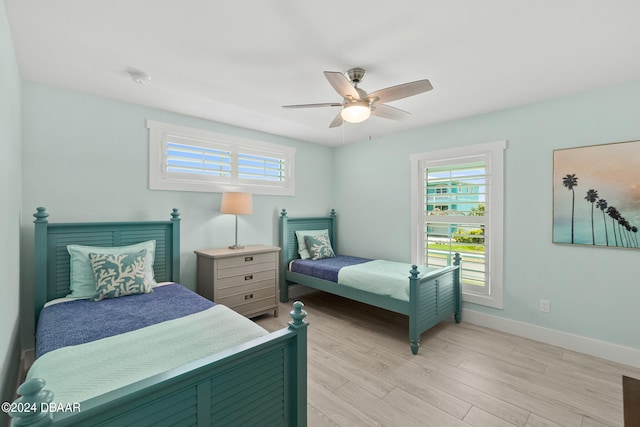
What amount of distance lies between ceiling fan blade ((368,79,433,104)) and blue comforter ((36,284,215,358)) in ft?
6.47

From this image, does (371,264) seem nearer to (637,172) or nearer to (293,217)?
(293,217)

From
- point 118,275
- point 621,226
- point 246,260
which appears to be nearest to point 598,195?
point 621,226

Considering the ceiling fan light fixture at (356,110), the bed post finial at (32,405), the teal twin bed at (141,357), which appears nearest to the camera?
the bed post finial at (32,405)

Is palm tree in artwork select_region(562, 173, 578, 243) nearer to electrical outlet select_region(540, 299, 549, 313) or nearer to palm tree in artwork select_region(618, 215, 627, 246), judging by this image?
palm tree in artwork select_region(618, 215, 627, 246)

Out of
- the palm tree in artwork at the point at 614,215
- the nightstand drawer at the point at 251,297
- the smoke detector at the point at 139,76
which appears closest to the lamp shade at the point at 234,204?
the nightstand drawer at the point at 251,297

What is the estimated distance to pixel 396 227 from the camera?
158 inches

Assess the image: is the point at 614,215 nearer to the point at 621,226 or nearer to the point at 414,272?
the point at 621,226

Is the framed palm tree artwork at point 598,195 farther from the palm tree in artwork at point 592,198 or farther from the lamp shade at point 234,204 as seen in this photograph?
the lamp shade at point 234,204

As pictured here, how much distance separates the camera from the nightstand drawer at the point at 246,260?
10.1 ft

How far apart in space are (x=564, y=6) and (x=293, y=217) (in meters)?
3.47

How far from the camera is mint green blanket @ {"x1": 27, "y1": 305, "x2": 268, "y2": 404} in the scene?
1.15 metres

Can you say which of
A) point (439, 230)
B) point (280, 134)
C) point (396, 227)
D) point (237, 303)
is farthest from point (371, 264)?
point (280, 134)

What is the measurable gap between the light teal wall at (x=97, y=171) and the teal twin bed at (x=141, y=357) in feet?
0.77

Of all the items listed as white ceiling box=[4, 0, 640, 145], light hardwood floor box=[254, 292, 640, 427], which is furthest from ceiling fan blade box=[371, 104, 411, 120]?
light hardwood floor box=[254, 292, 640, 427]
